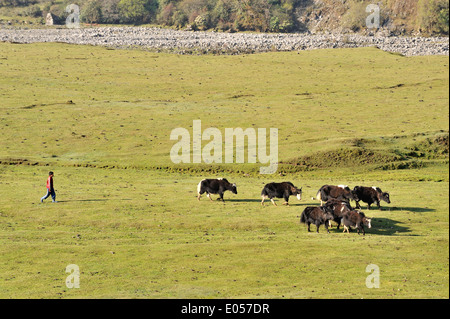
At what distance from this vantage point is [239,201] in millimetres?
39156

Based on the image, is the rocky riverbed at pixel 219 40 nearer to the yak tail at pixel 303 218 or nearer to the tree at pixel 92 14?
the tree at pixel 92 14

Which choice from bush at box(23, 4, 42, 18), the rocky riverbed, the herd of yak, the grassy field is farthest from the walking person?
bush at box(23, 4, 42, 18)

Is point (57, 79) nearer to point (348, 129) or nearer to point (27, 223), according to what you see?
point (348, 129)

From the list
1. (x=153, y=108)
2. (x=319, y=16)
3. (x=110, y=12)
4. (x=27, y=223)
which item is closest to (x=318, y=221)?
(x=27, y=223)

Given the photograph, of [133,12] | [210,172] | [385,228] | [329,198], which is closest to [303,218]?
[385,228]

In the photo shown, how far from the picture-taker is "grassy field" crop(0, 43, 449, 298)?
86.4 feet

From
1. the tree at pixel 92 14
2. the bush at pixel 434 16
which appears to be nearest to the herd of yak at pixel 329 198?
the bush at pixel 434 16

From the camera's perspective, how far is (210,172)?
171ft

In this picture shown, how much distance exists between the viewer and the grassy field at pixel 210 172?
1037 inches

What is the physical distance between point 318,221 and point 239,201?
8.08m

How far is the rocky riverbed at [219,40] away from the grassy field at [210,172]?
23.7 ft

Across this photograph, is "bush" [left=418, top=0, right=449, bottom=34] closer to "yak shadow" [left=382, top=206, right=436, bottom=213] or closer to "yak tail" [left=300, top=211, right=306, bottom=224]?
"yak shadow" [left=382, top=206, right=436, bottom=213]

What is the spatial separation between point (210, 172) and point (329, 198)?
16.9 m

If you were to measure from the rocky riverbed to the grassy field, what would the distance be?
7.21 metres
